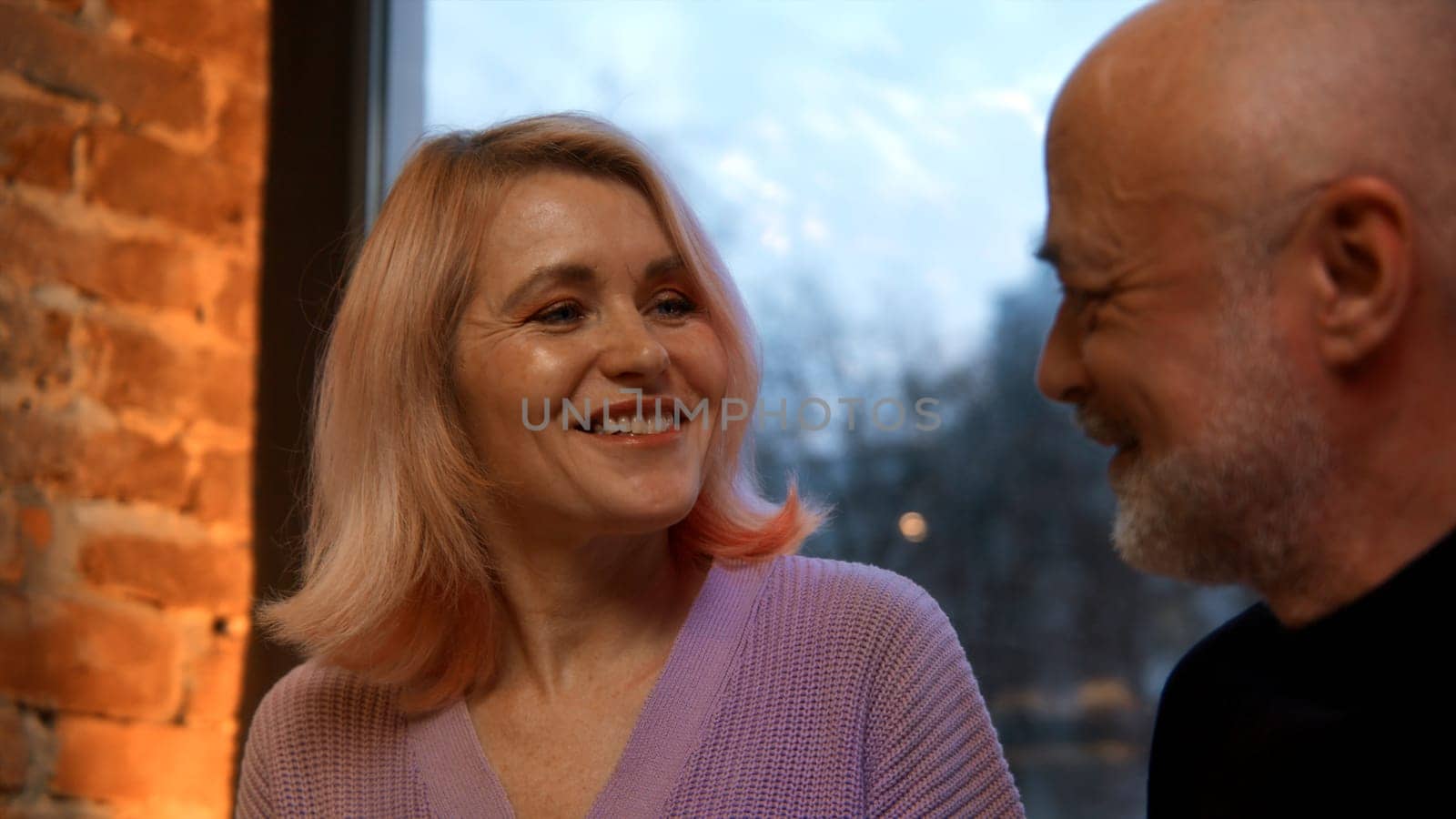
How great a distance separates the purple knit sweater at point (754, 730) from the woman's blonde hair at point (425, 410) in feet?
0.21

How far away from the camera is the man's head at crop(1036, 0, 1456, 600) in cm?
83

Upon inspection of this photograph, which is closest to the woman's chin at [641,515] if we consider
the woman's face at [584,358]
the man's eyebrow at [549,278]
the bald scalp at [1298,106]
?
the woman's face at [584,358]

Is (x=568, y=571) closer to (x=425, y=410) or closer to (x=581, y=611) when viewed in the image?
(x=581, y=611)

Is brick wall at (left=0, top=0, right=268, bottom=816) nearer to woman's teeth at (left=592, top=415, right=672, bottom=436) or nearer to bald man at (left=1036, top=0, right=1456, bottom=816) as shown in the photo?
woman's teeth at (left=592, top=415, right=672, bottom=436)

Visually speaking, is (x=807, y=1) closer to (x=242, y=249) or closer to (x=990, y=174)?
(x=990, y=174)

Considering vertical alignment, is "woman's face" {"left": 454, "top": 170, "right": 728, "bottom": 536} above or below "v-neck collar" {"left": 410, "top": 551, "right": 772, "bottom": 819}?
above

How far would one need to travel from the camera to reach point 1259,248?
86cm

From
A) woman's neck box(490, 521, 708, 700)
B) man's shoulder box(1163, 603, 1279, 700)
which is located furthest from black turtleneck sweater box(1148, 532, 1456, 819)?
woman's neck box(490, 521, 708, 700)

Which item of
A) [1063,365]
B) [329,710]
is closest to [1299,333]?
[1063,365]

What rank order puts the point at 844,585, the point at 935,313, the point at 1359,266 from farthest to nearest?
the point at 935,313, the point at 844,585, the point at 1359,266

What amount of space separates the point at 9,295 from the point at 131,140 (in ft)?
0.85

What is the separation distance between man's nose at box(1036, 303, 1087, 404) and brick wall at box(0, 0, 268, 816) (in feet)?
3.93

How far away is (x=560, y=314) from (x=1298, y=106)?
82 cm

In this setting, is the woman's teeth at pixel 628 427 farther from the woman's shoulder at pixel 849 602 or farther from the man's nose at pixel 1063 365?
the man's nose at pixel 1063 365
